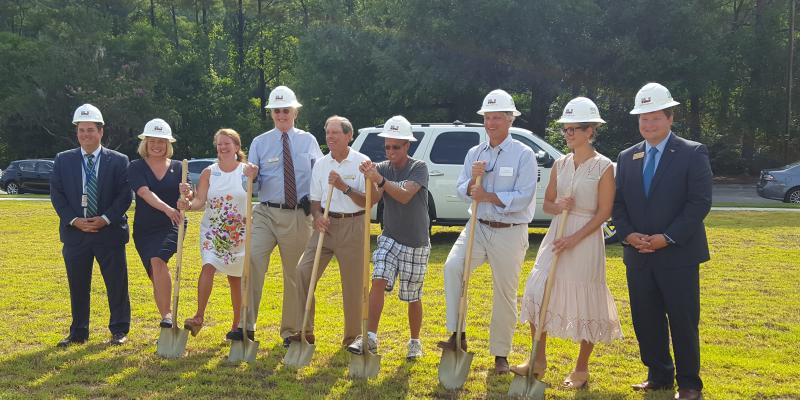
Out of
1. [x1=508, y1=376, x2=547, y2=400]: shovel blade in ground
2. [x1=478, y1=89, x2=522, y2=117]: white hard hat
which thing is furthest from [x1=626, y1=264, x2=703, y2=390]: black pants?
[x1=478, y1=89, x2=522, y2=117]: white hard hat

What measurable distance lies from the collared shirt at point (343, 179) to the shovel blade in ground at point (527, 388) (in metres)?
1.91

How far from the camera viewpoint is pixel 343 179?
20.8 ft

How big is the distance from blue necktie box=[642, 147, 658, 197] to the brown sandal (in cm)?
374

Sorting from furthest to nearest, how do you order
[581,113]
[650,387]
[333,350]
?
1. [333,350]
2. [650,387]
3. [581,113]

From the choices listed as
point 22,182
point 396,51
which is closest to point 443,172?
point 396,51

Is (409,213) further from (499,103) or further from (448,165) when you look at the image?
(448,165)

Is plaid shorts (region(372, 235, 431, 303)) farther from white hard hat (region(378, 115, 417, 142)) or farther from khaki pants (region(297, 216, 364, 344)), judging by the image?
white hard hat (region(378, 115, 417, 142))

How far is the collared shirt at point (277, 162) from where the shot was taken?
22.0 feet

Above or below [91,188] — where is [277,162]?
above

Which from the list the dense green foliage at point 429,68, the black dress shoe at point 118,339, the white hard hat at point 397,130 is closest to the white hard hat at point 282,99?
the white hard hat at point 397,130

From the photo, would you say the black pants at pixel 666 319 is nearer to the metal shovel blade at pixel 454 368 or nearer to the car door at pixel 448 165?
the metal shovel blade at pixel 454 368

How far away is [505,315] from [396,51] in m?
25.8

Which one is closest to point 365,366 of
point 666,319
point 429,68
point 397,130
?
point 397,130

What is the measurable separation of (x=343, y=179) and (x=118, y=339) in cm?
243
